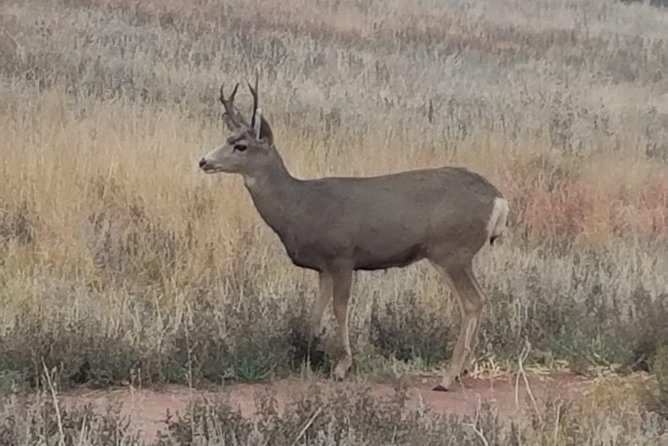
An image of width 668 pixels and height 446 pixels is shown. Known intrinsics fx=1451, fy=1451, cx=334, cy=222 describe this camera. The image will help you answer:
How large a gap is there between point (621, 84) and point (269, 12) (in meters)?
4.79

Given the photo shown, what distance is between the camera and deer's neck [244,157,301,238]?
826 centimetres

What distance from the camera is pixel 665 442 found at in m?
6.18

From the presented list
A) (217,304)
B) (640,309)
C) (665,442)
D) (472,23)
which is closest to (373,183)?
(217,304)

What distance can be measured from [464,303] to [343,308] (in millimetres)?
710

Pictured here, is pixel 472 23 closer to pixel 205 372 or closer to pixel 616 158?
pixel 616 158

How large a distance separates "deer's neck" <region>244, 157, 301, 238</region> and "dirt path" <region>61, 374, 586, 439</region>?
92 centimetres

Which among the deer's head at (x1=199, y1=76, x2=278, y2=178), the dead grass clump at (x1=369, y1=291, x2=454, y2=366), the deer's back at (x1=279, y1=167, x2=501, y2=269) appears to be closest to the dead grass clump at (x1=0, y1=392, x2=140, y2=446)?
the deer's back at (x1=279, y1=167, x2=501, y2=269)

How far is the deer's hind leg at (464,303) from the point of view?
321 inches

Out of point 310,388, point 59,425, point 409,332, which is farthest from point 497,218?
point 59,425

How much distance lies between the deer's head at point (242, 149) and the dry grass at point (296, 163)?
86 cm

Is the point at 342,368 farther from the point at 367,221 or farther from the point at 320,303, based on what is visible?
the point at 367,221

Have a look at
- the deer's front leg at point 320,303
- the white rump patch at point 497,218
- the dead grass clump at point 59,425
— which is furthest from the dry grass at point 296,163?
the dead grass clump at point 59,425

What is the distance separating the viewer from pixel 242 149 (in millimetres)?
8273

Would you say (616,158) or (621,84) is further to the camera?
(621,84)
